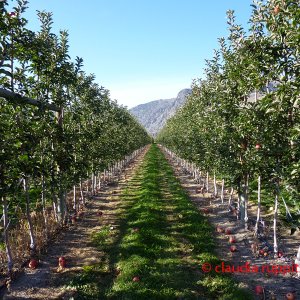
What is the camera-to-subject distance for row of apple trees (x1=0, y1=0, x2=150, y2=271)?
7.34 meters

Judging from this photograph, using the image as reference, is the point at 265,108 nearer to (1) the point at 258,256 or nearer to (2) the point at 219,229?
(1) the point at 258,256

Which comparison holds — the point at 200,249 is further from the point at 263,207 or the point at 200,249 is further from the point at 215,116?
the point at 263,207

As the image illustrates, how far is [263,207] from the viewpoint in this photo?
59.7 feet

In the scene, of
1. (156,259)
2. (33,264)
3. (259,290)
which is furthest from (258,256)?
(33,264)

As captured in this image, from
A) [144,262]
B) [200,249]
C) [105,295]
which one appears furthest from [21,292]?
[200,249]

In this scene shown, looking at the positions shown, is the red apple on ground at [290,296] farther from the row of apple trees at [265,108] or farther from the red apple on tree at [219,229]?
the red apple on tree at [219,229]

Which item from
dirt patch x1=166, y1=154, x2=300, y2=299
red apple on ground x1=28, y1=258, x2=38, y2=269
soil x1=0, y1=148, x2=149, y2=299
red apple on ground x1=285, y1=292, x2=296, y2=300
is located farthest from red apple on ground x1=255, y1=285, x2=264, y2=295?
red apple on ground x1=28, y1=258, x2=38, y2=269

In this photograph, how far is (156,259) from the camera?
1096 centimetres

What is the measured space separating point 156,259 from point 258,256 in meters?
3.87

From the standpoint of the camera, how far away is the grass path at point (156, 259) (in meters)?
8.80

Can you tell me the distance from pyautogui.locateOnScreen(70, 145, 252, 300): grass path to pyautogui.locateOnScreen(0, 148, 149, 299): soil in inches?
17.4

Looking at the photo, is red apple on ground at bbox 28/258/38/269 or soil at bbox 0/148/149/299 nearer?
soil at bbox 0/148/149/299

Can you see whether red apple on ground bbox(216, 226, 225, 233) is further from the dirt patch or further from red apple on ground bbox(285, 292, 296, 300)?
red apple on ground bbox(285, 292, 296, 300)

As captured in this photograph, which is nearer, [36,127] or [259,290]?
[259,290]
